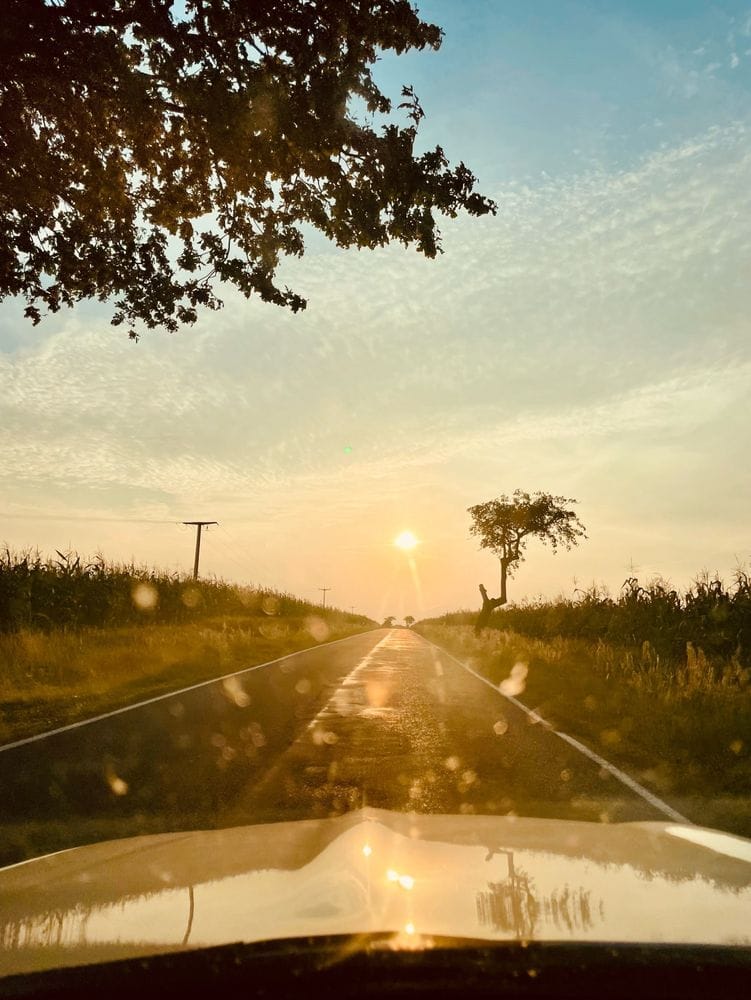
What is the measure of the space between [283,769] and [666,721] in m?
5.56

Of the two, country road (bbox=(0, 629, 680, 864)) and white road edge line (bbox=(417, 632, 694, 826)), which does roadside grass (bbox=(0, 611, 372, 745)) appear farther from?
white road edge line (bbox=(417, 632, 694, 826))

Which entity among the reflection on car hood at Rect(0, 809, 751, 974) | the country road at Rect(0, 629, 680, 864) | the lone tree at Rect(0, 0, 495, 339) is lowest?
the country road at Rect(0, 629, 680, 864)

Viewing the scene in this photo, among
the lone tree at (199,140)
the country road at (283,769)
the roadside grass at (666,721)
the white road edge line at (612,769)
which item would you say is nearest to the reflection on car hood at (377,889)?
the white road edge line at (612,769)

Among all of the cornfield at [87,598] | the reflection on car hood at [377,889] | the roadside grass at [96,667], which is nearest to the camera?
the reflection on car hood at [377,889]

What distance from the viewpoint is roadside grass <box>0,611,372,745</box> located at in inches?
537

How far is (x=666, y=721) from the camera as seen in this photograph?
11.6 metres

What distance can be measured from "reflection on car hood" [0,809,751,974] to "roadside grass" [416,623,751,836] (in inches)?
142

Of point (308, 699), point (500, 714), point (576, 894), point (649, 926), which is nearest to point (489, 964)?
point (649, 926)

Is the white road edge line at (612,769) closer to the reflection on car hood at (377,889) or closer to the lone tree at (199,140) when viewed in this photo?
the reflection on car hood at (377,889)

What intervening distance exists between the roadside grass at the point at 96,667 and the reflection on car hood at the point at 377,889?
8086 millimetres

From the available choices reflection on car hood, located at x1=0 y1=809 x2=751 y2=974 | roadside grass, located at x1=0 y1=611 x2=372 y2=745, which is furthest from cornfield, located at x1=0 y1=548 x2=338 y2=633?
reflection on car hood, located at x1=0 y1=809 x2=751 y2=974

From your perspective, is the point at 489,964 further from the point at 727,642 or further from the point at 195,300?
the point at 727,642

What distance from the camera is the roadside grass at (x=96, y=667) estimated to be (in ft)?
44.8

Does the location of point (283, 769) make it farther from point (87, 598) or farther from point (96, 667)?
point (87, 598)
